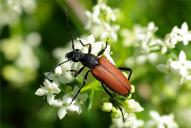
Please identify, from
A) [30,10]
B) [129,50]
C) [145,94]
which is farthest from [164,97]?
[30,10]

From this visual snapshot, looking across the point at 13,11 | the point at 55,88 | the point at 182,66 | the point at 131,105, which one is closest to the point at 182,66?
the point at 182,66

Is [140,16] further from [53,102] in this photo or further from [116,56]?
[53,102]

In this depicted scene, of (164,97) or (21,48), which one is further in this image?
(21,48)

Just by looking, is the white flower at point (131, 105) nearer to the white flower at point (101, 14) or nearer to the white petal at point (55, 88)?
the white petal at point (55, 88)

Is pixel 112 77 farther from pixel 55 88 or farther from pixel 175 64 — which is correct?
pixel 175 64

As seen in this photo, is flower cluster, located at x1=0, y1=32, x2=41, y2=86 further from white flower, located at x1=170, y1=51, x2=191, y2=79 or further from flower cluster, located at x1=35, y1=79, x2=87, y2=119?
white flower, located at x1=170, y1=51, x2=191, y2=79
